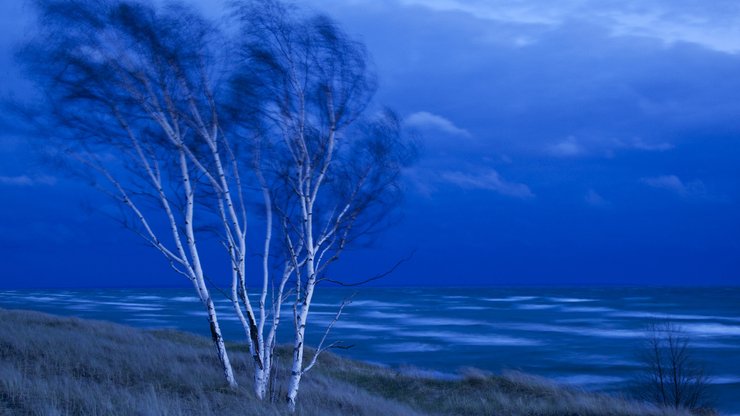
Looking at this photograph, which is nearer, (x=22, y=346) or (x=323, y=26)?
(x=323, y=26)

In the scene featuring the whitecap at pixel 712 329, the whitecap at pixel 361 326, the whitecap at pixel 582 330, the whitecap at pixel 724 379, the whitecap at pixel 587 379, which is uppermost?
the whitecap at pixel 361 326

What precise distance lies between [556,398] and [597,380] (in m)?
10.4

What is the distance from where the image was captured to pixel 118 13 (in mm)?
10297

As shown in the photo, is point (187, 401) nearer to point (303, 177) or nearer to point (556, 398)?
point (303, 177)

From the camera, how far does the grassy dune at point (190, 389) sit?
834 centimetres

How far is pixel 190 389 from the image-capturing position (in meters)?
11.0

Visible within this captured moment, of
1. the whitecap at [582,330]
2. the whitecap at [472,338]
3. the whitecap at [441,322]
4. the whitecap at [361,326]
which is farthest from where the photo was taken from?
the whitecap at [441,322]

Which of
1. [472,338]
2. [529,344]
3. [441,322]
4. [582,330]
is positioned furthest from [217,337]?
[441,322]

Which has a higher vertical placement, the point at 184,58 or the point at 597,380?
the point at 184,58

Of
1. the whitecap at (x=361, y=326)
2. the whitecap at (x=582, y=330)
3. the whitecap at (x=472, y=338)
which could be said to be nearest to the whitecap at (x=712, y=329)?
the whitecap at (x=582, y=330)

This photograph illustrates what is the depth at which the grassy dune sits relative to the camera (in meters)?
8.34

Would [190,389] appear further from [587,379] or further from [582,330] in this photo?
[582,330]

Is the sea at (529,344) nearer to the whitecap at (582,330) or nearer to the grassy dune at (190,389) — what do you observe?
the whitecap at (582,330)

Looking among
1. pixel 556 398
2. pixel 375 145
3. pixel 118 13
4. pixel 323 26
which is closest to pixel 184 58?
pixel 118 13
